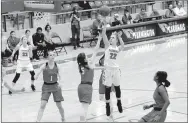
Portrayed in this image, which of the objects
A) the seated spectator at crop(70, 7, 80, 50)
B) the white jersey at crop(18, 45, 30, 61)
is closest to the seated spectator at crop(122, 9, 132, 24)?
the seated spectator at crop(70, 7, 80, 50)

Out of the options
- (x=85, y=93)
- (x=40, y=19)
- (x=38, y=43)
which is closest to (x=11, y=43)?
(x=38, y=43)

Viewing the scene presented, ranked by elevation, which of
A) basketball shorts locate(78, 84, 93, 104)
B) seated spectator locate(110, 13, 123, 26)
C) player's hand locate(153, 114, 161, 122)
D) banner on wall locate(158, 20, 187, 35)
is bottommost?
player's hand locate(153, 114, 161, 122)

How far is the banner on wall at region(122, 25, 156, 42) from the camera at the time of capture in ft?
60.9

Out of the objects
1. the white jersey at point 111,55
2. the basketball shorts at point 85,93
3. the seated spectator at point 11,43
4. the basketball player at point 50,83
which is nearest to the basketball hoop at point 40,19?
the seated spectator at point 11,43

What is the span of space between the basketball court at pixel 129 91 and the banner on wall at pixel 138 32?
1289mm

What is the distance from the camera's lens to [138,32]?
753 inches

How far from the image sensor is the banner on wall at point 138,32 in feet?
60.9

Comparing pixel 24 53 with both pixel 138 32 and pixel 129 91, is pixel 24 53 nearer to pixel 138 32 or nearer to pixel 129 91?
pixel 129 91

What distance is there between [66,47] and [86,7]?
282 centimetres

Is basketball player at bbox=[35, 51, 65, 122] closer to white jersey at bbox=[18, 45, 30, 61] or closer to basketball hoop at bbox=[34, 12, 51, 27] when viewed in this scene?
white jersey at bbox=[18, 45, 30, 61]

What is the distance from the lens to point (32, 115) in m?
9.40

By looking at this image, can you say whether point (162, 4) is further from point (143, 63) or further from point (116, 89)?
point (116, 89)

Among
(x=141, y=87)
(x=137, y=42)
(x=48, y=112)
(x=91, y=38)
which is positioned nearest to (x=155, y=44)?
(x=137, y=42)

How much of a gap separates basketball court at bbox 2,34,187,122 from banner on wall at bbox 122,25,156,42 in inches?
50.7
